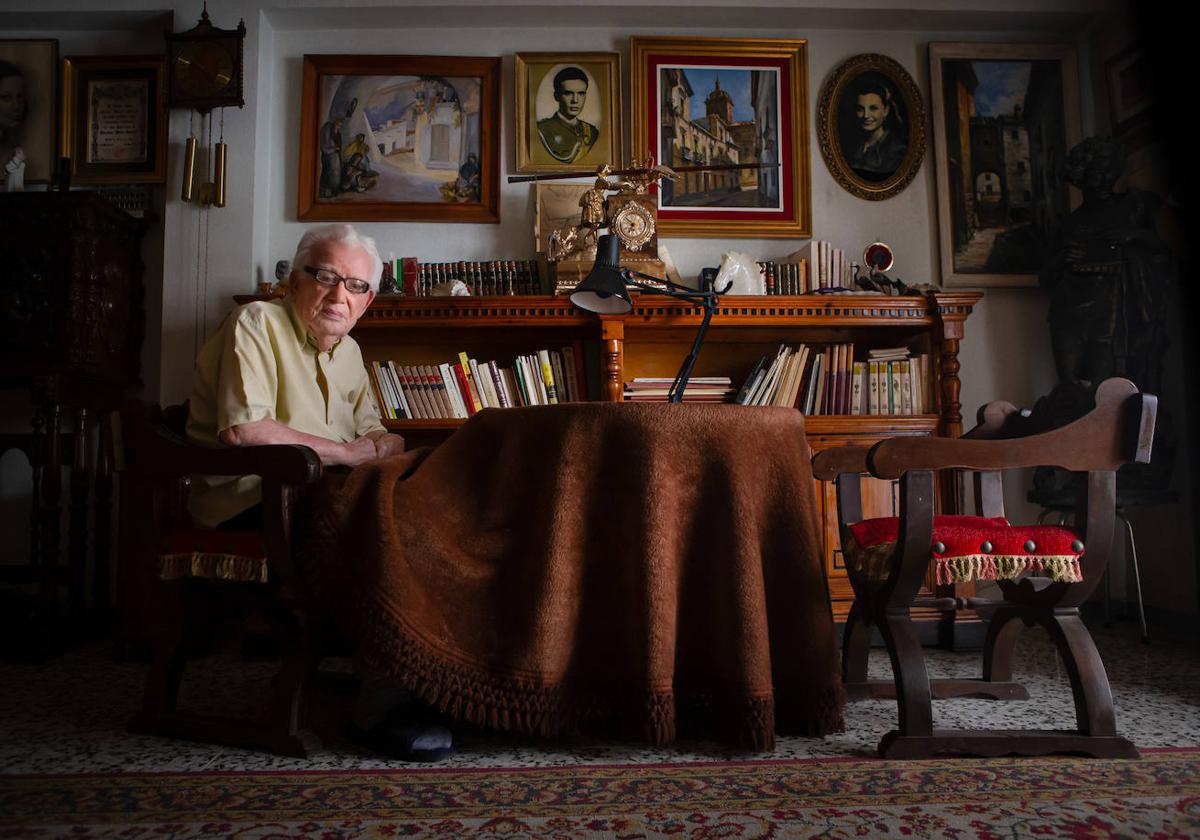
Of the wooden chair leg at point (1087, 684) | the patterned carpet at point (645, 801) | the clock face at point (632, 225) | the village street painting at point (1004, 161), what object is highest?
the village street painting at point (1004, 161)

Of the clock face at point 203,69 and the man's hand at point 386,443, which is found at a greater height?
the clock face at point 203,69

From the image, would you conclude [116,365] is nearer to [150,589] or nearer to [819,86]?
[150,589]

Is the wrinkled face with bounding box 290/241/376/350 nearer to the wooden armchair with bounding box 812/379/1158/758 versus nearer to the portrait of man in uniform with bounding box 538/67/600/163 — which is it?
the wooden armchair with bounding box 812/379/1158/758

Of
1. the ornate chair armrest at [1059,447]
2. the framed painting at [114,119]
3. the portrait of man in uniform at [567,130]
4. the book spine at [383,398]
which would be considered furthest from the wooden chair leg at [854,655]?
the framed painting at [114,119]

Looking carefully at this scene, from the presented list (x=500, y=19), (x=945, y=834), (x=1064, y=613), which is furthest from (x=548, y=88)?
(x=945, y=834)

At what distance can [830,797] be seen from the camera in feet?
4.57

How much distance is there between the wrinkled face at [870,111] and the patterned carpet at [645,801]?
289 centimetres

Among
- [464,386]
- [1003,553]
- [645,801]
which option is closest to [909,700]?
[1003,553]

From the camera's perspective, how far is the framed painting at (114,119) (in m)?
3.54

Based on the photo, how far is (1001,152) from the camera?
3.66m

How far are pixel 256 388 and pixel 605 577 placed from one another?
36.8 inches

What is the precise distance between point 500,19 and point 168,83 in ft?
4.73

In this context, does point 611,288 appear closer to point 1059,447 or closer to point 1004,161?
point 1059,447

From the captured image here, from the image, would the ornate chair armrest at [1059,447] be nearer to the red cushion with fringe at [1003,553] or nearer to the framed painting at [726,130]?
the red cushion with fringe at [1003,553]
